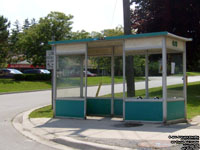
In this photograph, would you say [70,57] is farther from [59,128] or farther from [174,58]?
[174,58]

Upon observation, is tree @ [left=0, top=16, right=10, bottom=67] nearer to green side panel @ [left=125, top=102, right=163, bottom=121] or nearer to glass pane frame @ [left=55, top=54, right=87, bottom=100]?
glass pane frame @ [left=55, top=54, right=87, bottom=100]

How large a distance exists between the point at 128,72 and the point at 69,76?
272cm

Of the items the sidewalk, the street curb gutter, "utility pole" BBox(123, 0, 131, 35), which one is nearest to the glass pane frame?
the sidewalk

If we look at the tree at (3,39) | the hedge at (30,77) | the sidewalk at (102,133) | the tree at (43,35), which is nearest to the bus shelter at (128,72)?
the sidewalk at (102,133)

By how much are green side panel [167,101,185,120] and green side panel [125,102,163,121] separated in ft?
1.16

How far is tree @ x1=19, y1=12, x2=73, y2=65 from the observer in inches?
1447

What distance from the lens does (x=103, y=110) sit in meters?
12.3

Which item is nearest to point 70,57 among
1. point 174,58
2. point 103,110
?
Answer: point 103,110

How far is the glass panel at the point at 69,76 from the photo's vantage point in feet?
39.3

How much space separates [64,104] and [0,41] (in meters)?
33.4

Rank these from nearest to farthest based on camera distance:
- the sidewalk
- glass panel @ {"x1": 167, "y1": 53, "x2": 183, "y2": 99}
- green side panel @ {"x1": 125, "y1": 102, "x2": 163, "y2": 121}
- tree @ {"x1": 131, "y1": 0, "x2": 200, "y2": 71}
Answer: the sidewalk < green side panel @ {"x1": 125, "y1": 102, "x2": 163, "y2": 121} < glass panel @ {"x1": 167, "y1": 53, "x2": 183, "y2": 99} < tree @ {"x1": 131, "y1": 0, "x2": 200, "y2": 71}

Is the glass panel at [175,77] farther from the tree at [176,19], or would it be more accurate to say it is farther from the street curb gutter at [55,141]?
the tree at [176,19]

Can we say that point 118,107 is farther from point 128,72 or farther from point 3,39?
point 3,39

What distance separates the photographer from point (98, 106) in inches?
487
